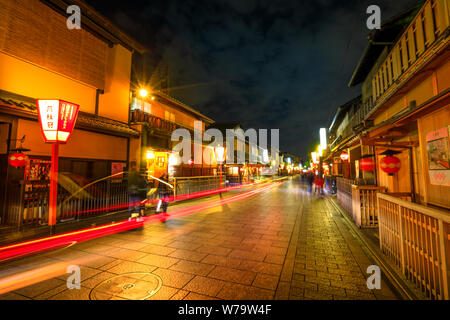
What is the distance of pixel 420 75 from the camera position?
499cm

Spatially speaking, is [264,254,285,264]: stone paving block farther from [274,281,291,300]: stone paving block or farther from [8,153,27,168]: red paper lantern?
[8,153,27,168]: red paper lantern

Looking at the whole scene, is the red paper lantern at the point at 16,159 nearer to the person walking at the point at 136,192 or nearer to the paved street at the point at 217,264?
the person walking at the point at 136,192

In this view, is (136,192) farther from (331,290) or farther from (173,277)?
(331,290)

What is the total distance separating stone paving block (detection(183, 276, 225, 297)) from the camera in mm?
3103

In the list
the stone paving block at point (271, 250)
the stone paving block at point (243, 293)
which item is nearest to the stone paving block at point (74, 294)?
the stone paving block at point (243, 293)

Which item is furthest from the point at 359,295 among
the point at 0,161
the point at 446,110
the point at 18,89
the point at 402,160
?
the point at 18,89

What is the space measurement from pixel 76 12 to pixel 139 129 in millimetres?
6622

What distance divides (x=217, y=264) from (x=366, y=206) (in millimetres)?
5757

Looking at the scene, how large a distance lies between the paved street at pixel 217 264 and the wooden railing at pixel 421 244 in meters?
0.58

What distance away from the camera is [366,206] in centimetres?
659

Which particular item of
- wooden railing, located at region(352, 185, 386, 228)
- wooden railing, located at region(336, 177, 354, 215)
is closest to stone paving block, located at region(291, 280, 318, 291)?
wooden railing, located at region(352, 185, 386, 228)

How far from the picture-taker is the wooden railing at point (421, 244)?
99.7 inches
